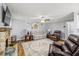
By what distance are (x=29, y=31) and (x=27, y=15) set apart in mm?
334

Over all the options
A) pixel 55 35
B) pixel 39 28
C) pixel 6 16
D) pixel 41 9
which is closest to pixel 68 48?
pixel 55 35

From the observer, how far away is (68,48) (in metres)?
2.04

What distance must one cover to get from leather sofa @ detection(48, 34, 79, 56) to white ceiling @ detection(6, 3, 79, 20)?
1.69 ft

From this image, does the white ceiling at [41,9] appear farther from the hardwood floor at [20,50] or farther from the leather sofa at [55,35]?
the hardwood floor at [20,50]

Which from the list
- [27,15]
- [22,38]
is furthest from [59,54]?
[27,15]

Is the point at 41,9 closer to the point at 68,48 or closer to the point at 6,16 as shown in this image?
the point at 6,16

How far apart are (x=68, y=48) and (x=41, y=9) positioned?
977 mm

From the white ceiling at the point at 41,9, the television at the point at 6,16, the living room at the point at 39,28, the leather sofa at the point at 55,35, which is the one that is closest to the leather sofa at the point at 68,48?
the living room at the point at 39,28

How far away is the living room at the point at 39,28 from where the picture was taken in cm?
195

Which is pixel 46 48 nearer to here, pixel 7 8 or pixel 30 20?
pixel 30 20

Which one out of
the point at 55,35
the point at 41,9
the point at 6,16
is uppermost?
the point at 41,9

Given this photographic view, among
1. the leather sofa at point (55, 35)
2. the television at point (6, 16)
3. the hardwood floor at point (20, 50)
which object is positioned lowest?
the hardwood floor at point (20, 50)

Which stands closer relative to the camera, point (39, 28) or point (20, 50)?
point (20, 50)

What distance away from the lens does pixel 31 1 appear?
1.97m
